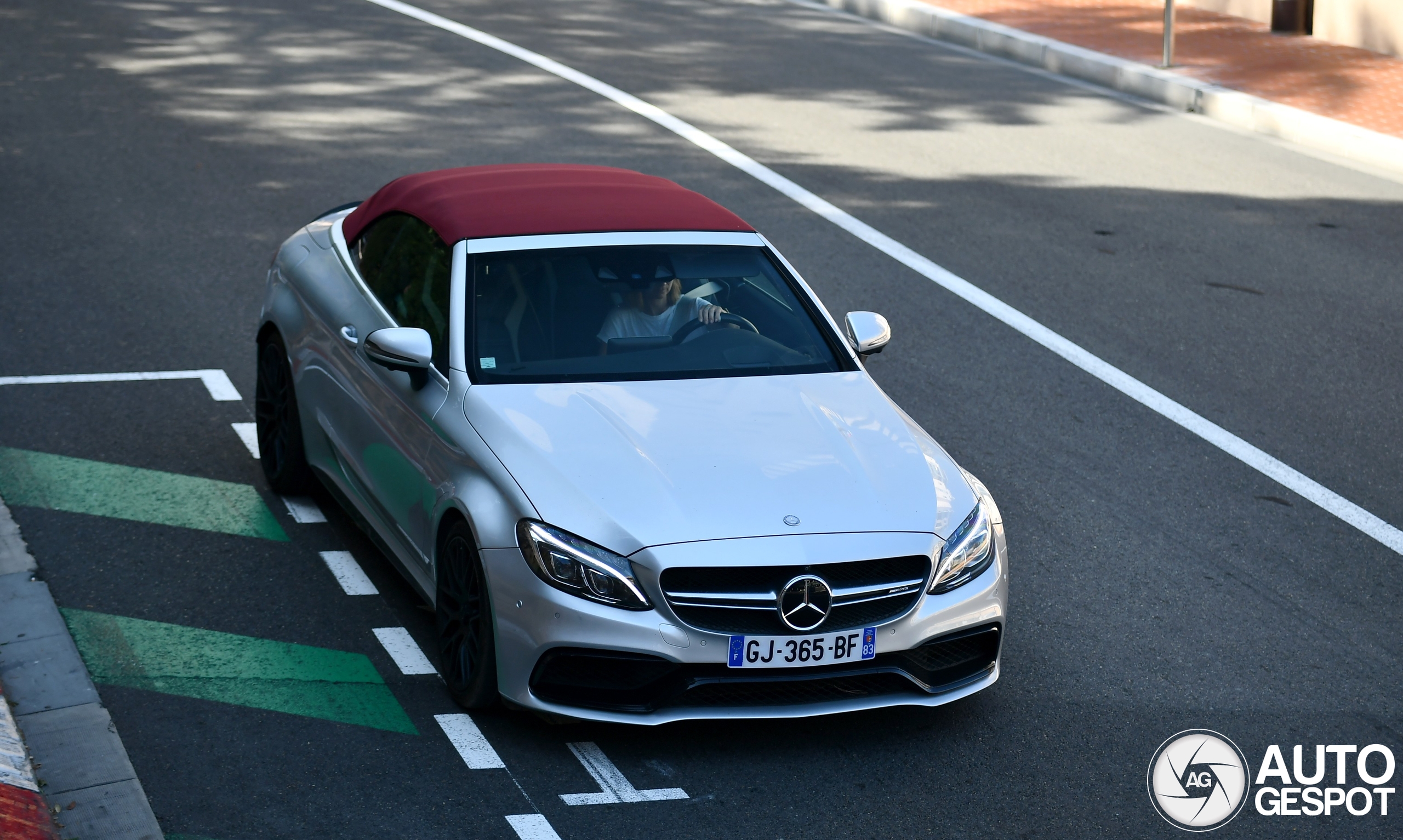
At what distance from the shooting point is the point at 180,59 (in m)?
17.0

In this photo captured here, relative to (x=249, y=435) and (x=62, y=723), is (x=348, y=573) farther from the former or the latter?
(x=249, y=435)

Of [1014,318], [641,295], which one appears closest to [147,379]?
[641,295]

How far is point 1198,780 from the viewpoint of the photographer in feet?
17.6

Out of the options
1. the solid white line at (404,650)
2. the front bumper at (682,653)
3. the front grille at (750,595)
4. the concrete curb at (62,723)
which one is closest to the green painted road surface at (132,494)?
the concrete curb at (62,723)

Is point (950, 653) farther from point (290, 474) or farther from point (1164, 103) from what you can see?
point (1164, 103)

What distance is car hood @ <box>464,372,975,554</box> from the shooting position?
521 cm

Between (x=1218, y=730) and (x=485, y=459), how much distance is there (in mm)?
2734

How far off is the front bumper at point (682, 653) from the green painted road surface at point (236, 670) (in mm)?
635

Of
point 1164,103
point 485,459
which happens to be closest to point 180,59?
point 1164,103

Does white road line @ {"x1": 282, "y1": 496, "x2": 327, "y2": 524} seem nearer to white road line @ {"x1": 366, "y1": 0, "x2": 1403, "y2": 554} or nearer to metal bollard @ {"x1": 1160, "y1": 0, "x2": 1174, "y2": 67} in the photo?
white road line @ {"x1": 366, "y1": 0, "x2": 1403, "y2": 554}

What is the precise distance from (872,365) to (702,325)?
309 centimetres

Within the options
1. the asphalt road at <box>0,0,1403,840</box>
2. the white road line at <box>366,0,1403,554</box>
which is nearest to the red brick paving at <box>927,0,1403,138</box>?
the asphalt road at <box>0,0,1403,840</box>

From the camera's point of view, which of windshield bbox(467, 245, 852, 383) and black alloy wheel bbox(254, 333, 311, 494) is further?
black alloy wheel bbox(254, 333, 311, 494)

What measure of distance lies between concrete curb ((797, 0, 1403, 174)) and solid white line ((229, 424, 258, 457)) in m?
10.5
